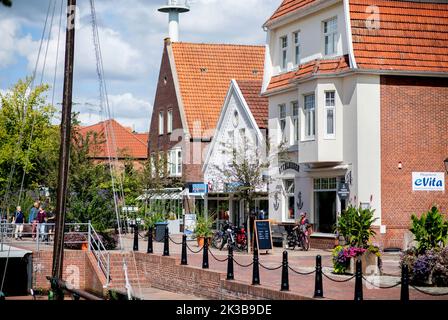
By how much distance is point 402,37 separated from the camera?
3509 centimetres

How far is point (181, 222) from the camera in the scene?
174ft

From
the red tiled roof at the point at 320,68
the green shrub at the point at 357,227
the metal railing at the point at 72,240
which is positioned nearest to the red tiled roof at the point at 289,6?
the red tiled roof at the point at 320,68

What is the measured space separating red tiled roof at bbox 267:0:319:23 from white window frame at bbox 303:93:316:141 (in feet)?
13.6

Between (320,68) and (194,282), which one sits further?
(320,68)

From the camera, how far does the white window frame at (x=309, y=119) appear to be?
35844mm

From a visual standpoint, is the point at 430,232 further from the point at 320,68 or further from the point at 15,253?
the point at 15,253

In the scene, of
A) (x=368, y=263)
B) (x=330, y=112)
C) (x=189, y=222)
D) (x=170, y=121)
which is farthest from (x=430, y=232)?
(x=170, y=121)

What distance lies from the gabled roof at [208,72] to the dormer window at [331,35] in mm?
19588

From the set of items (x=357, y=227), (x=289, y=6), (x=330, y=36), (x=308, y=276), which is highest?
(x=289, y=6)

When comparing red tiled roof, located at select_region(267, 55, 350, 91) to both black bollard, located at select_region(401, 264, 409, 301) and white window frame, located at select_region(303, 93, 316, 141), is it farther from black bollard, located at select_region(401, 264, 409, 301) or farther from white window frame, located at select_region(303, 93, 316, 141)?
black bollard, located at select_region(401, 264, 409, 301)

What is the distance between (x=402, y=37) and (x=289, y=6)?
264 inches

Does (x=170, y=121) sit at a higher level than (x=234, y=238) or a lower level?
higher
